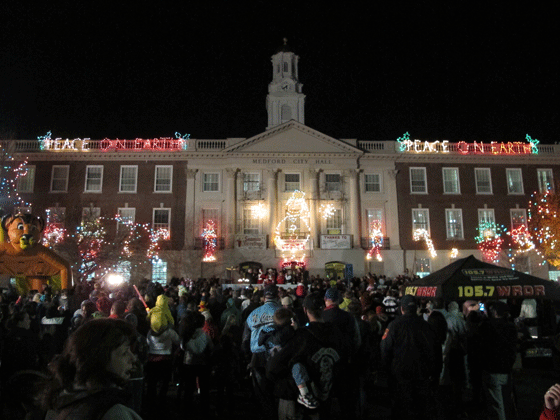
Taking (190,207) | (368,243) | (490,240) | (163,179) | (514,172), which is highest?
(514,172)

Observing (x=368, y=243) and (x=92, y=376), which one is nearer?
(x=92, y=376)

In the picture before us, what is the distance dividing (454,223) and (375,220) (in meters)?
6.37

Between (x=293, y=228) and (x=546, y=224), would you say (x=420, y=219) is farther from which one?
(x=293, y=228)

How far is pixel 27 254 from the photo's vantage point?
14828mm

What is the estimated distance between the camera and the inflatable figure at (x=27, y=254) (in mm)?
14703

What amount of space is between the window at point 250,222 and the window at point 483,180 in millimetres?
17789

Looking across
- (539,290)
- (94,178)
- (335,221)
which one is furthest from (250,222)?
(539,290)

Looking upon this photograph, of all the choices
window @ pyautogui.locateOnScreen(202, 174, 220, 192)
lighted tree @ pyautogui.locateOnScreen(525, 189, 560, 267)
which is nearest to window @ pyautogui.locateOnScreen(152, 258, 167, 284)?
window @ pyautogui.locateOnScreen(202, 174, 220, 192)

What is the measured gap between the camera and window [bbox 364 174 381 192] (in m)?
36.9

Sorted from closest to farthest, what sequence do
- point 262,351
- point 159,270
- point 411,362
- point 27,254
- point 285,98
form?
1. point 411,362
2. point 262,351
3. point 27,254
4. point 159,270
5. point 285,98

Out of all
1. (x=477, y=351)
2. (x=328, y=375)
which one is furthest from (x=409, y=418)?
(x=328, y=375)

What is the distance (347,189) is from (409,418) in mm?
30089

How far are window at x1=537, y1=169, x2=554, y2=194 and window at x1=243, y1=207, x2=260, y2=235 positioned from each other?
22.9 m

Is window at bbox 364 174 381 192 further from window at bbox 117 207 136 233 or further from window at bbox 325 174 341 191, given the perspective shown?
window at bbox 117 207 136 233
